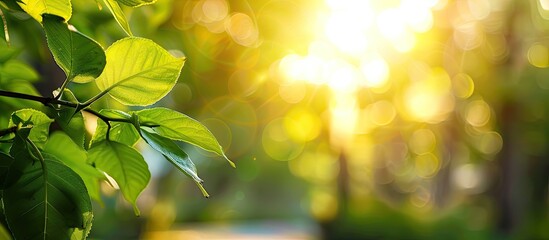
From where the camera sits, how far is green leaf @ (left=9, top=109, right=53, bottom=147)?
0.58 metres

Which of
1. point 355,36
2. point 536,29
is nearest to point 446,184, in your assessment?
point 536,29

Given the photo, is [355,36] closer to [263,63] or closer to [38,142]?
[263,63]

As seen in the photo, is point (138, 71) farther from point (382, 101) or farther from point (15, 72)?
point (382, 101)

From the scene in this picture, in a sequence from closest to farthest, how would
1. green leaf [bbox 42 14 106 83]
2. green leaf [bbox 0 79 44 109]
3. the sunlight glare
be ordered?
green leaf [bbox 42 14 106 83], green leaf [bbox 0 79 44 109], the sunlight glare

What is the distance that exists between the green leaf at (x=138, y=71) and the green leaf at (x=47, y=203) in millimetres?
81

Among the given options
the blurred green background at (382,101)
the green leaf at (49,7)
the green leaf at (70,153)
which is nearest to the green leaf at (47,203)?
the green leaf at (49,7)

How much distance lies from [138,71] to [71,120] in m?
0.07

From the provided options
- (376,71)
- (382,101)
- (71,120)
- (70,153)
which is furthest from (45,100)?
(382,101)

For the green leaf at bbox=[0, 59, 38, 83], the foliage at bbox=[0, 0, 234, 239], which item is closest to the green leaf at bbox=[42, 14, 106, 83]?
the foliage at bbox=[0, 0, 234, 239]

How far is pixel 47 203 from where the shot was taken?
0.56 meters

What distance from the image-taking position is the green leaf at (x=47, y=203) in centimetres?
54

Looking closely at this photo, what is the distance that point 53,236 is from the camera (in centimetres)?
56

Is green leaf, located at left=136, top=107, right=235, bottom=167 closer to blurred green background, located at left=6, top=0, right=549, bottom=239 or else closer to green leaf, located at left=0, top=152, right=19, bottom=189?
green leaf, located at left=0, top=152, right=19, bottom=189

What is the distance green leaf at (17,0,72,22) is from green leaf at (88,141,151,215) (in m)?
0.12
